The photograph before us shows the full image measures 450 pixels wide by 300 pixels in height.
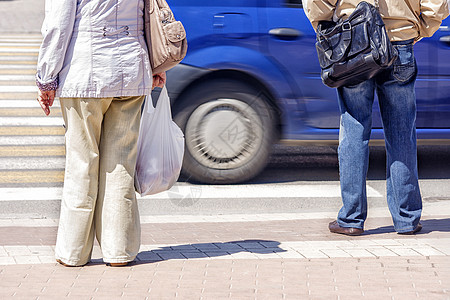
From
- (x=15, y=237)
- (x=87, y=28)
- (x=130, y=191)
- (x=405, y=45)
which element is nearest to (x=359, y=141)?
(x=405, y=45)

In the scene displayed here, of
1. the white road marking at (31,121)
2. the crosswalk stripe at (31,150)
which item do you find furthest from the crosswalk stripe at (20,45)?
the crosswalk stripe at (31,150)

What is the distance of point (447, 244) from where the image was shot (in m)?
5.07

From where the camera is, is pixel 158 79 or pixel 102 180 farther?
pixel 158 79

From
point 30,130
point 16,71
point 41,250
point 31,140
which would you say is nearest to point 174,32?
point 41,250

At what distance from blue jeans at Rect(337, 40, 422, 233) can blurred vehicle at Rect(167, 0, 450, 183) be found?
6.44 ft

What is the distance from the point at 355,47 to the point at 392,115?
1.78 feet

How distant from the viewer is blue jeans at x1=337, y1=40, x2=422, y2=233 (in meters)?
5.19

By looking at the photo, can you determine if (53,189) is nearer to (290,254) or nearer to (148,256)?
(148,256)

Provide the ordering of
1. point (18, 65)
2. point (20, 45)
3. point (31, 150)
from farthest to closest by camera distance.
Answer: point (20, 45) < point (18, 65) < point (31, 150)

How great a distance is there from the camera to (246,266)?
4.59 m

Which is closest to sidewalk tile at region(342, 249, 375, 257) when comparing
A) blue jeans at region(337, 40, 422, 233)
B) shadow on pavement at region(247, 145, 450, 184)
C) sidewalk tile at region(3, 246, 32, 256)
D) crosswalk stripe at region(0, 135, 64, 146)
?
blue jeans at region(337, 40, 422, 233)

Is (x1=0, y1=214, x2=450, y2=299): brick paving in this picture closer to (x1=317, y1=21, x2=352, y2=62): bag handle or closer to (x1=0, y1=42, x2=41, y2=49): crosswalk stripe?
(x1=317, y1=21, x2=352, y2=62): bag handle

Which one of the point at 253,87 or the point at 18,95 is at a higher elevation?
the point at 253,87

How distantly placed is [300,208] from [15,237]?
226 centimetres
